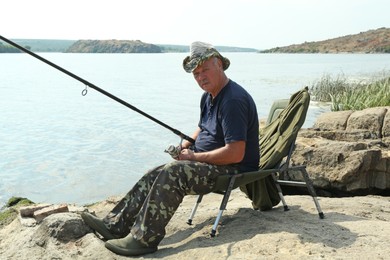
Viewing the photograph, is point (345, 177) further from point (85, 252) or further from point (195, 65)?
point (85, 252)

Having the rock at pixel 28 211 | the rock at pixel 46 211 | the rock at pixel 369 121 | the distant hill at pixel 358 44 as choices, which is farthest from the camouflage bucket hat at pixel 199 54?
the distant hill at pixel 358 44

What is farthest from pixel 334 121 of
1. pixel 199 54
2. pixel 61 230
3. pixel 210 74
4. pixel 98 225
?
pixel 61 230

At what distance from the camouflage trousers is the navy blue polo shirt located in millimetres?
220

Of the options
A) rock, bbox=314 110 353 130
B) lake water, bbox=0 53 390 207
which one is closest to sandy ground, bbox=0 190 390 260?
rock, bbox=314 110 353 130

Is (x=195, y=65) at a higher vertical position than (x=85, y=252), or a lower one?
higher

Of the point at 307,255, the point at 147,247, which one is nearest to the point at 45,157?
the point at 147,247

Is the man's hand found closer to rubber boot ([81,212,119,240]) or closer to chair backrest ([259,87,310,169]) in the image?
chair backrest ([259,87,310,169])

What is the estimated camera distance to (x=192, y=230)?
195 inches

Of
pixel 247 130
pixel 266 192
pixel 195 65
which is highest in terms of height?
pixel 195 65

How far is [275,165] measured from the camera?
4801mm

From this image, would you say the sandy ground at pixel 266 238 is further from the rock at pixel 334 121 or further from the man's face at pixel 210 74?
the rock at pixel 334 121

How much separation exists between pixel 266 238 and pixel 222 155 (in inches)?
30.0

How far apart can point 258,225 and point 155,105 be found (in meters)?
20.3

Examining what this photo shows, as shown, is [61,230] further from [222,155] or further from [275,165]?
[275,165]
